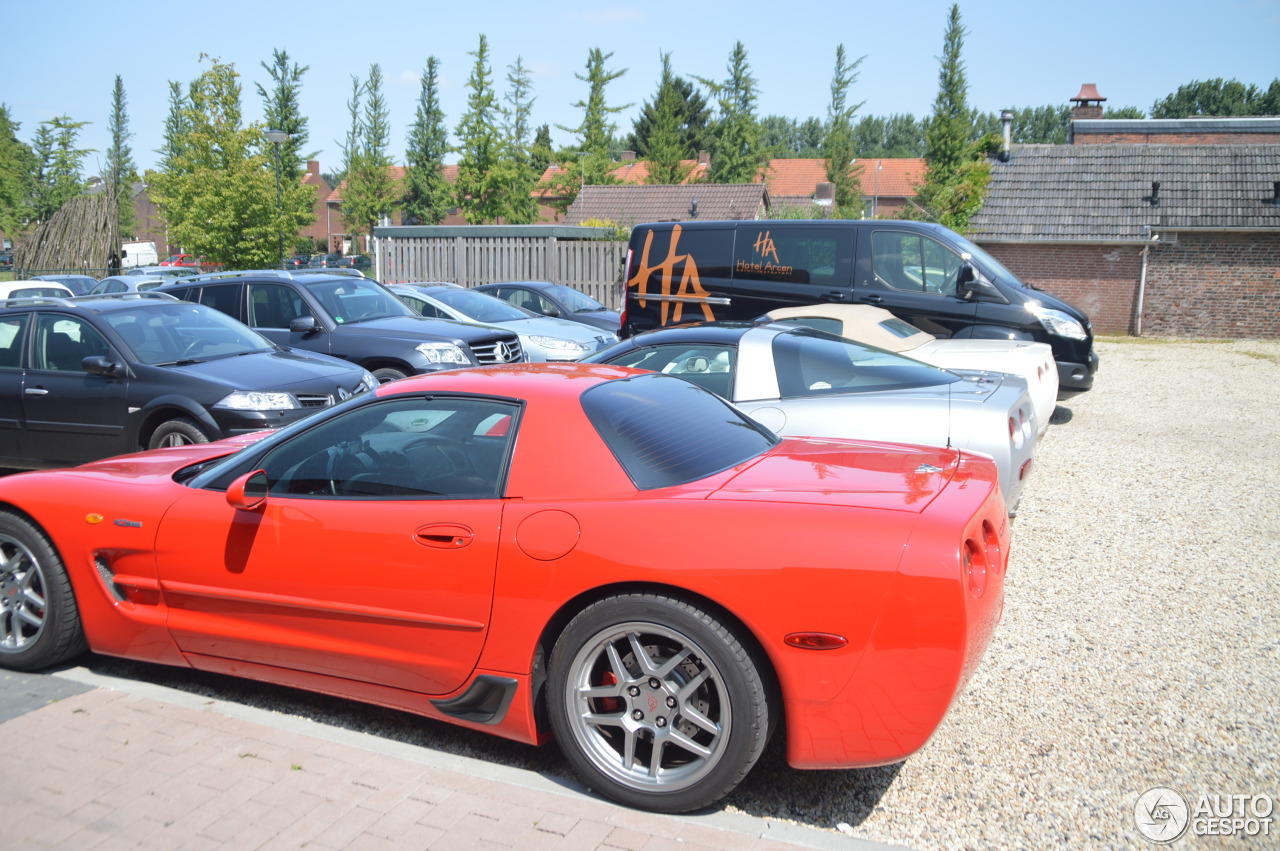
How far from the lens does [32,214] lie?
149ft

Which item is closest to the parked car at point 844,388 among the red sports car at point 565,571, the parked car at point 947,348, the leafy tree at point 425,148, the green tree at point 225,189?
the parked car at point 947,348

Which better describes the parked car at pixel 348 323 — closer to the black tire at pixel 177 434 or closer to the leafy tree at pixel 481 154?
the black tire at pixel 177 434

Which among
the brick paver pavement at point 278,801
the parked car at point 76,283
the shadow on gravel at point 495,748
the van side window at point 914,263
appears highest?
the van side window at point 914,263

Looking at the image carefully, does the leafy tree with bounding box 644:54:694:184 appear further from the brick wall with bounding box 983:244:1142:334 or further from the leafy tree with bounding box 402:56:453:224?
the brick wall with bounding box 983:244:1142:334

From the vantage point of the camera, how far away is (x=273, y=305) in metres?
11.0

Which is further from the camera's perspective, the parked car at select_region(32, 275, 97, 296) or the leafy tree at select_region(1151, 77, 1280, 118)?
the leafy tree at select_region(1151, 77, 1280, 118)

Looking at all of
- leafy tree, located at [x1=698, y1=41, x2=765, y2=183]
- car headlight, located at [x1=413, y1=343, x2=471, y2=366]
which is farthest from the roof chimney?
car headlight, located at [x1=413, y1=343, x2=471, y2=366]

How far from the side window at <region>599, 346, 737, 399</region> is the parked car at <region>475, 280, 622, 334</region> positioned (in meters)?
10.0

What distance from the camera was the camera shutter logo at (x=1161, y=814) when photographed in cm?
304

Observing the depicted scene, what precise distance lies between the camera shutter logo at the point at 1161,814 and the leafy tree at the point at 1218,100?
337 ft

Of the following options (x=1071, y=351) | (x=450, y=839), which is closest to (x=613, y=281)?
(x=1071, y=351)

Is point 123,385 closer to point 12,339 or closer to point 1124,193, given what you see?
point 12,339

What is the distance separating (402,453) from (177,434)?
15.7 feet

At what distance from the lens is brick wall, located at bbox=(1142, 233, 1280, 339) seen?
2286 cm
